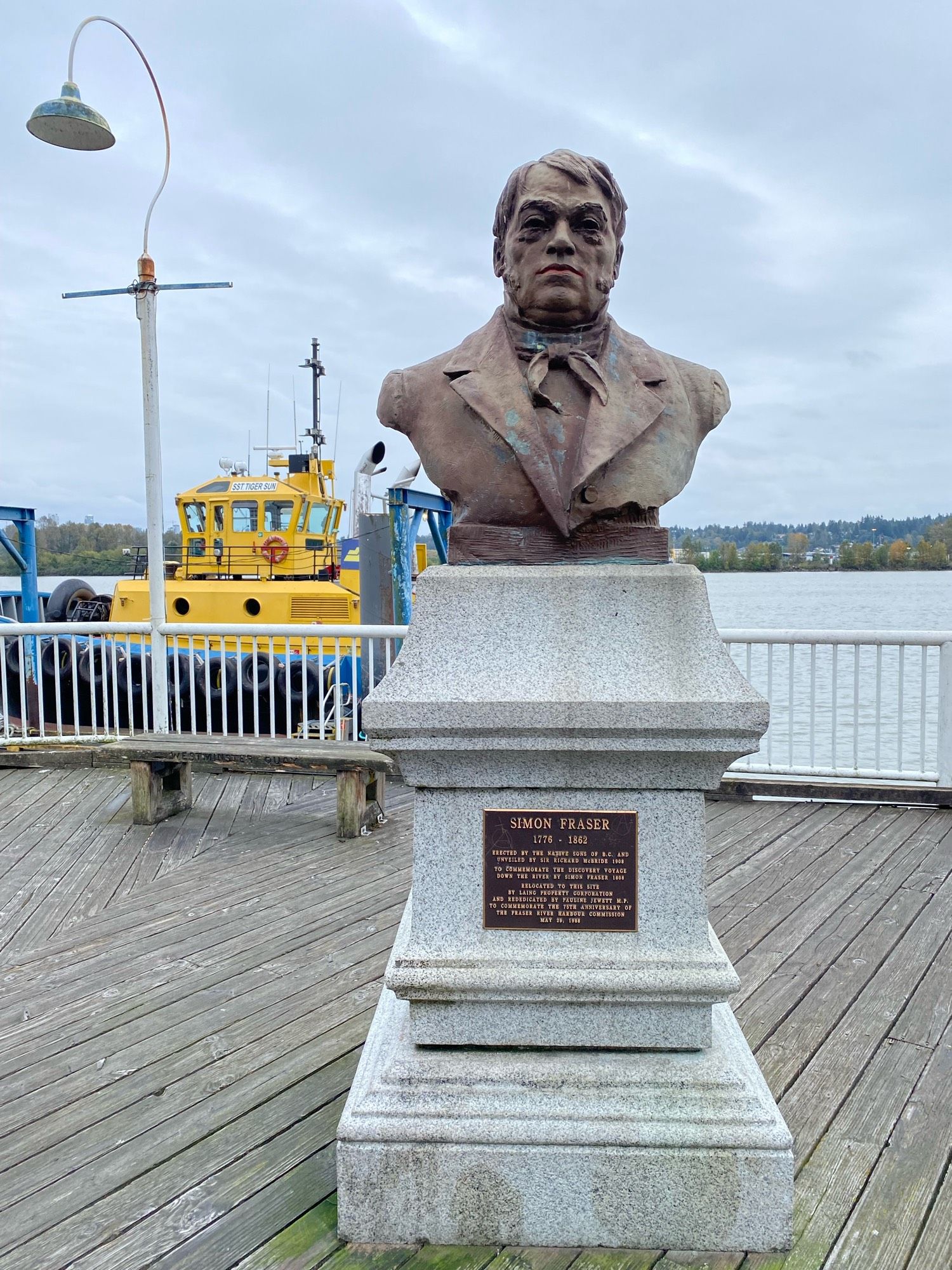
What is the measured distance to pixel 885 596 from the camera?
68.6 ft

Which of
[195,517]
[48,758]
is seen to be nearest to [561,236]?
[48,758]

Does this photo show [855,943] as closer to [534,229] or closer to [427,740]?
[427,740]

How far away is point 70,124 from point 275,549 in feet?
21.7

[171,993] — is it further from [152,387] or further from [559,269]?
[152,387]

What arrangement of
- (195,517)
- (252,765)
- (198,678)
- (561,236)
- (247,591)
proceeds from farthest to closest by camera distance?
(195,517) < (247,591) < (198,678) < (252,765) < (561,236)

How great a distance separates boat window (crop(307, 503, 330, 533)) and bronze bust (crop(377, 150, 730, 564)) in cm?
1040

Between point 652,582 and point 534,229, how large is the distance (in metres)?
0.95

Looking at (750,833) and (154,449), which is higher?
(154,449)

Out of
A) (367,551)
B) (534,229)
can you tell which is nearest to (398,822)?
(534,229)

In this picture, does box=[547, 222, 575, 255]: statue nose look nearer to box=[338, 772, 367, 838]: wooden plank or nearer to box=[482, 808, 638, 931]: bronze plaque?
box=[482, 808, 638, 931]: bronze plaque

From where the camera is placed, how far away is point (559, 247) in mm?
2303

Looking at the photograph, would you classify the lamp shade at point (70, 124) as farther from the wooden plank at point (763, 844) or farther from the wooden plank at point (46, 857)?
the wooden plank at point (763, 844)

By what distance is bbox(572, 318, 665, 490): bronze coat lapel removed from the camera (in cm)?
233

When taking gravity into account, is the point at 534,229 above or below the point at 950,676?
above
